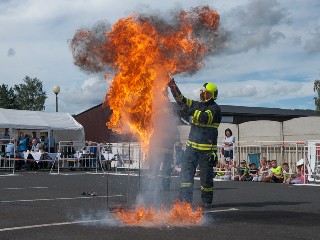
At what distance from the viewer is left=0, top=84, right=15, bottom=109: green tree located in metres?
77.7

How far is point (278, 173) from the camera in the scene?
17.5 m

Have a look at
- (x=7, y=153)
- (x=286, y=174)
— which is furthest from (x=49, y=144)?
(x=286, y=174)

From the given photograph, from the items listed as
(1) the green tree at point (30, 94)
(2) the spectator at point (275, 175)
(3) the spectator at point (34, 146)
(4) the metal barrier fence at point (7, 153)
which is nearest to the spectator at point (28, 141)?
(3) the spectator at point (34, 146)

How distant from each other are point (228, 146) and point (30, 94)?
58066mm

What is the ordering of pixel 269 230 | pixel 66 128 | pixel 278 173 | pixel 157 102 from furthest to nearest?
pixel 66 128
pixel 278 173
pixel 157 102
pixel 269 230

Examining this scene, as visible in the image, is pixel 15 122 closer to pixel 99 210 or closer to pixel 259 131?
pixel 259 131

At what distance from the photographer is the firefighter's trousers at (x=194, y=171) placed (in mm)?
8312

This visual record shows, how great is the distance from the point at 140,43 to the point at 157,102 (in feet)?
3.00

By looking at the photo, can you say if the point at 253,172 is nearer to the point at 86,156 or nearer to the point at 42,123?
the point at 86,156

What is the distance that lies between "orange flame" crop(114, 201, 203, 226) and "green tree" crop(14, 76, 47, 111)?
66896 millimetres

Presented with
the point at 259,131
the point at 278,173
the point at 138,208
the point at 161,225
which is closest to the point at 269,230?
the point at 161,225

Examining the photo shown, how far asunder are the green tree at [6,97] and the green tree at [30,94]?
513cm

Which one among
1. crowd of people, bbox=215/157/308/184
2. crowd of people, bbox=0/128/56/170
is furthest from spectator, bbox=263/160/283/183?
crowd of people, bbox=0/128/56/170

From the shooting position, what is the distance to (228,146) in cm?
1955
